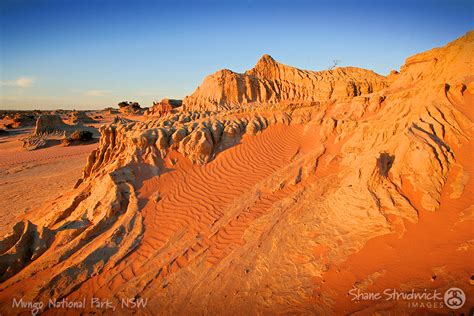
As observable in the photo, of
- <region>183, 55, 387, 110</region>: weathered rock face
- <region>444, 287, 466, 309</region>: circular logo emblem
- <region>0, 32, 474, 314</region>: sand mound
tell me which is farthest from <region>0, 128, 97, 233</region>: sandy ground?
<region>444, 287, 466, 309</region>: circular logo emblem

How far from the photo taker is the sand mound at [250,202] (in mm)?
4828

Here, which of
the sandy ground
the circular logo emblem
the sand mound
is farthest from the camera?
the sandy ground

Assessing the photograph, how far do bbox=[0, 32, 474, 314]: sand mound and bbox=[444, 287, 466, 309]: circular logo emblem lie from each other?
0.61ft

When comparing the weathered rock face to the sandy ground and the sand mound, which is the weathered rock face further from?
the sandy ground

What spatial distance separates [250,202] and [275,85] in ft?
40.0

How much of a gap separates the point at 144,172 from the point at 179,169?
124 centimetres

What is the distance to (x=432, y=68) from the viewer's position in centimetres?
875

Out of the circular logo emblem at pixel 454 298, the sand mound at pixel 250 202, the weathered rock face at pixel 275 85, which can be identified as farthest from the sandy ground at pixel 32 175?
the circular logo emblem at pixel 454 298

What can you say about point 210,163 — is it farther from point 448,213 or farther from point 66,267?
point 448,213

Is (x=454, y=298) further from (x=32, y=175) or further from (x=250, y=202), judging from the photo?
(x=32, y=175)

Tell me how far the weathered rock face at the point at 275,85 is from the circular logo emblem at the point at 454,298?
504 inches

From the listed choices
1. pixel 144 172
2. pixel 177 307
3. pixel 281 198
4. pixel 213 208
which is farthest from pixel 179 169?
pixel 177 307

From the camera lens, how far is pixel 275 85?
17.0m

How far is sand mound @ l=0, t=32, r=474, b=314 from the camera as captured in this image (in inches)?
190
